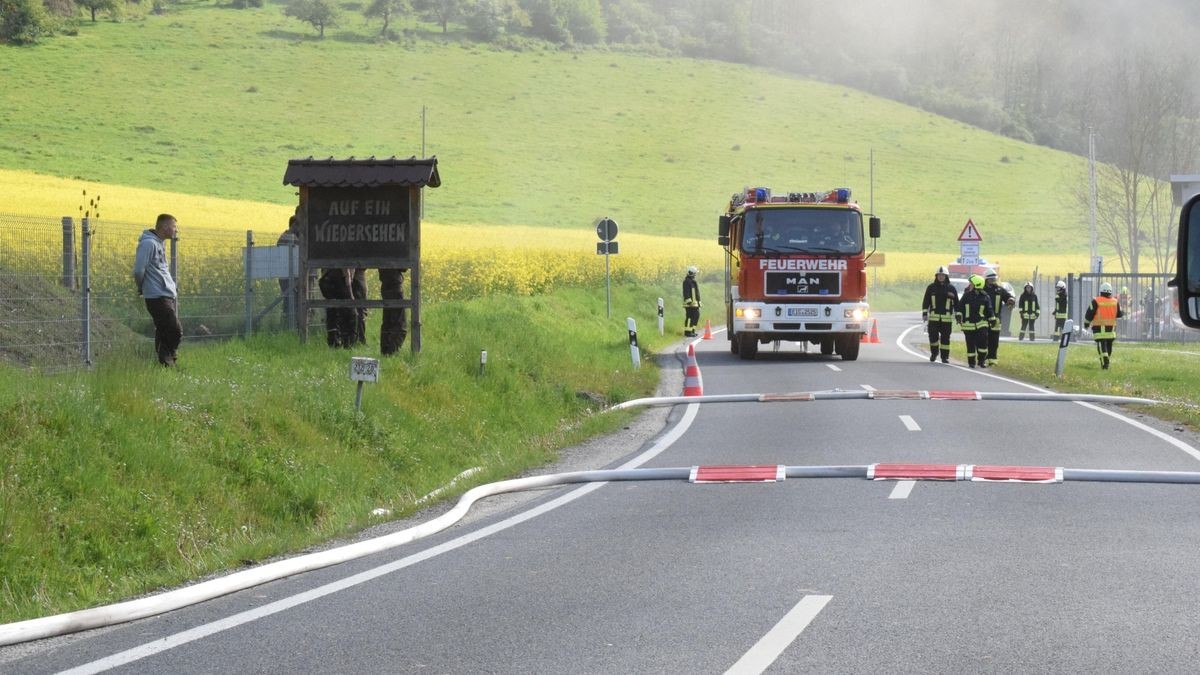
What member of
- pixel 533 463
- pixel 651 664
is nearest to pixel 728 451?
pixel 533 463

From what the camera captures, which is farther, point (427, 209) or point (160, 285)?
point (427, 209)

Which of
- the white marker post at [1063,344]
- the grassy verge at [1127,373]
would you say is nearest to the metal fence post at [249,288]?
the grassy verge at [1127,373]

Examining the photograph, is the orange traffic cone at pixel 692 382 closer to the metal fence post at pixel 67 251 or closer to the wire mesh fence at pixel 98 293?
the wire mesh fence at pixel 98 293

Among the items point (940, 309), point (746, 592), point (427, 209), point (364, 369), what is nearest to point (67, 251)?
point (364, 369)

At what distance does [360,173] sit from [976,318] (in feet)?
43.7

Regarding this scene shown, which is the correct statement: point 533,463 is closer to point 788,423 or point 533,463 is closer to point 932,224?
point 788,423

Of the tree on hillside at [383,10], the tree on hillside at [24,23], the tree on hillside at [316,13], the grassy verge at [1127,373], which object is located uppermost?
the tree on hillside at [383,10]

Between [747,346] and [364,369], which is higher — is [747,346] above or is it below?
below

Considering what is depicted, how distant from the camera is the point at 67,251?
54.2ft

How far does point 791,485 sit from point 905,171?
98.2m

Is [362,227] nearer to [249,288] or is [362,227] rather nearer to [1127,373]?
[249,288]

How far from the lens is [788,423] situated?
55.7 feet

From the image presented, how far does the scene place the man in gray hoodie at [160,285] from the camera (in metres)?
14.8

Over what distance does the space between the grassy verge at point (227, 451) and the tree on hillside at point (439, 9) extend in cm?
12032
